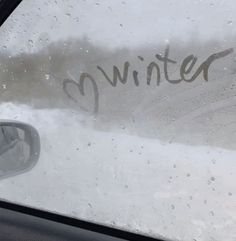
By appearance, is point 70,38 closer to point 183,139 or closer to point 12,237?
point 183,139

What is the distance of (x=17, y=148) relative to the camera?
2.18 metres

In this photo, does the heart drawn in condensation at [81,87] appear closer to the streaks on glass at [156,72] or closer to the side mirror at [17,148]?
the streaks on glass at [156,72]

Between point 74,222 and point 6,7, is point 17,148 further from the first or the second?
point 6,7

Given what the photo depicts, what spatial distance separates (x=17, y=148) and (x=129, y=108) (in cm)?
54

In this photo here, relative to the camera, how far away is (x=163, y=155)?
1.77 meters

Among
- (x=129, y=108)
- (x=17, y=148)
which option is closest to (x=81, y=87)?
(x=129, y=108)

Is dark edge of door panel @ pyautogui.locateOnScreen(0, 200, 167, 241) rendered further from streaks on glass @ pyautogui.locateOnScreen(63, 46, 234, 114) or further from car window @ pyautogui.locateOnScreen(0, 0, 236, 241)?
streaks on glass @ pyautogui.locateOnScreen(63, 46, 234, 114)

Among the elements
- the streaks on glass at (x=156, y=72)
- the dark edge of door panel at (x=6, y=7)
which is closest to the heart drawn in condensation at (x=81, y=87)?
the streaks on glass at (x=156, y=72)

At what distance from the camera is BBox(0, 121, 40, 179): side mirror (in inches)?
81.0

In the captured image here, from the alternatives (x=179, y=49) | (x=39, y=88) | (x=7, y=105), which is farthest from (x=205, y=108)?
(x=7, y=105)

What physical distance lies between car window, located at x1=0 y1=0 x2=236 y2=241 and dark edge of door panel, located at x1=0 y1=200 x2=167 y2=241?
17 millimetres

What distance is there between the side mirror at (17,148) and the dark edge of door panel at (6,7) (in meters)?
0.36

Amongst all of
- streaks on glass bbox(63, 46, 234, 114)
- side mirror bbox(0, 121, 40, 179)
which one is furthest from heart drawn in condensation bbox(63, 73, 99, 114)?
side mirror bbox(0, 121, 40, 179)

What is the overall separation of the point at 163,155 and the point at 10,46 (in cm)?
67
